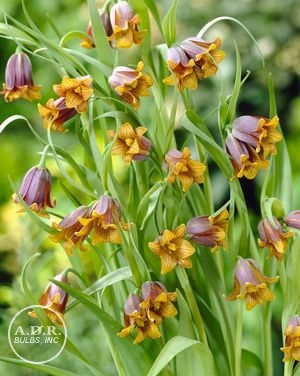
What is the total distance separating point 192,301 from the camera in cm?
76

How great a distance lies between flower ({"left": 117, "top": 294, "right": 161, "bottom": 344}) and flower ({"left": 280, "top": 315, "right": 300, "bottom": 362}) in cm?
13

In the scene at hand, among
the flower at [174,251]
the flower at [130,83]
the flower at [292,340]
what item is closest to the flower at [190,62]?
the flower at [130,83]

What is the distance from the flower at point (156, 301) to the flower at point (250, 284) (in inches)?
2.5

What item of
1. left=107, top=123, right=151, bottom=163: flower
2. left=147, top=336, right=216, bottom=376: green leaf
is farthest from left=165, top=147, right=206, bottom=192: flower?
left=147, top=336, right=216, bottom=376: green leaf

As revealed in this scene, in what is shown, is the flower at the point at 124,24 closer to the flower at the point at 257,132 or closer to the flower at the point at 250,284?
the flower at the point at 257,132

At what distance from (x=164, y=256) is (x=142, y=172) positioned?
0.11m

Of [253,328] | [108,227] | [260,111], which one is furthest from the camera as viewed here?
[260,111]

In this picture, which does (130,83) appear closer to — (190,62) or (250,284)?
(190,62)

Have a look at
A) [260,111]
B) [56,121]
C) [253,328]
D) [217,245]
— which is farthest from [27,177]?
[260,111]

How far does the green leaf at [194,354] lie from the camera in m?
0.70

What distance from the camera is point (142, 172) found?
787mm

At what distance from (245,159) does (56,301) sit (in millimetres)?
213

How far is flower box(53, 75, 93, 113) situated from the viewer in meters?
0.69

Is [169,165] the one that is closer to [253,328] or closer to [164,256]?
[164,256]
